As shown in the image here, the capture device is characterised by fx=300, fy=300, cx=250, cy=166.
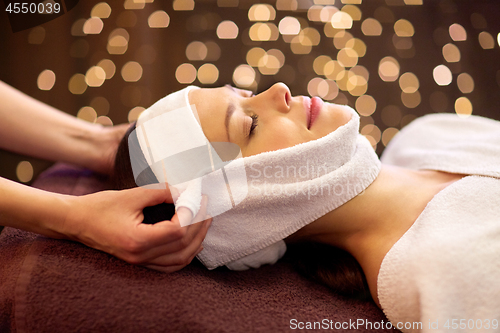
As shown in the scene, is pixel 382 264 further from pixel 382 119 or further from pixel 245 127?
pixel 382 119

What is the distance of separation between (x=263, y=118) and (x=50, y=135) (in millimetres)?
736

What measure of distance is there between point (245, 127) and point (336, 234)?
0.38 meters

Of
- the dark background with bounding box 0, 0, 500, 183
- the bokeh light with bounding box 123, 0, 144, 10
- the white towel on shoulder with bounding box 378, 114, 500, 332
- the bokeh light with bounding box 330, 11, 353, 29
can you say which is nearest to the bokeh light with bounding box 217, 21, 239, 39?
the dark background with bounding box 0, 0, 500, 183

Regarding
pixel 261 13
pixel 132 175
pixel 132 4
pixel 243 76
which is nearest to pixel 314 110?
pixel 132 175

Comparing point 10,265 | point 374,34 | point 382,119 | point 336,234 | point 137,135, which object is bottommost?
point 10,265

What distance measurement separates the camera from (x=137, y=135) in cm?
75

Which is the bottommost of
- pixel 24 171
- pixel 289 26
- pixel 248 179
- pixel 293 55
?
pixel 24 171

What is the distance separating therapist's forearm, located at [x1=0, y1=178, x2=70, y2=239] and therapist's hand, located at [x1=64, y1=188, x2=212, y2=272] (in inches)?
0.8

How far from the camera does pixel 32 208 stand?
62cm

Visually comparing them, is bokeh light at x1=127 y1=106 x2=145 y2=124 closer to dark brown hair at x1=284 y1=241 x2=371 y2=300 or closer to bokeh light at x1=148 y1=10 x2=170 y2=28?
bokeh light at x1=148 y1=10 x2=170 y2=28

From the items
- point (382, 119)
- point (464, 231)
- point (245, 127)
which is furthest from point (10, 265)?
point (382, 119)

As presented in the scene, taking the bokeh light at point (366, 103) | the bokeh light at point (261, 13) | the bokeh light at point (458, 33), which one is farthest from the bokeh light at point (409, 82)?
the bokeh light at point (261, 13)

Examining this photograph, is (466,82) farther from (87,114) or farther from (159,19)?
(87,114)

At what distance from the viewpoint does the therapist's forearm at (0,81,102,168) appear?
93cm
